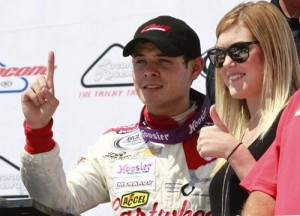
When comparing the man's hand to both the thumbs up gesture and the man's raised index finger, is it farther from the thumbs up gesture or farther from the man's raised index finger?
the thumbs up gesture

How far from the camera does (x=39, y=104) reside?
1.95 metres

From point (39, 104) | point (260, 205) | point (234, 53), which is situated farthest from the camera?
point (39, 104)

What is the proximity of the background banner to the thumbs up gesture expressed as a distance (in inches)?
50.0

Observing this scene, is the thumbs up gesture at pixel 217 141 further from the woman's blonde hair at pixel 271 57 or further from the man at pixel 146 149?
the man at pixel 146 149

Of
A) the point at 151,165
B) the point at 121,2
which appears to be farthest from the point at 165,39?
the point at 121,2

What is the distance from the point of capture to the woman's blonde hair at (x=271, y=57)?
1.75 metres

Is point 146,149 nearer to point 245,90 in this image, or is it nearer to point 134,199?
point 134,199

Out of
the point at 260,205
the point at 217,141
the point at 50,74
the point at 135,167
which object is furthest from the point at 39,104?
the point at 260,205

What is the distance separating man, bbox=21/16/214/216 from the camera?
1.95 m

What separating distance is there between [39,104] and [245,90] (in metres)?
0.52

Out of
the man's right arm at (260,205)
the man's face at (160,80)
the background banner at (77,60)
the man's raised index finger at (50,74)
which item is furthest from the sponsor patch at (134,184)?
the background banner at (77,60)

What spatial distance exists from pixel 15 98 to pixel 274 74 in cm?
187

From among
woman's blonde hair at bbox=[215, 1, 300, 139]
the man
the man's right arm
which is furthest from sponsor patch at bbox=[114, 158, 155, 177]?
the man's right arm

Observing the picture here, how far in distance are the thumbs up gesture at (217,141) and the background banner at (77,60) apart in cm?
127
